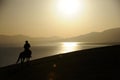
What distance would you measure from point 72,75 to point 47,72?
227cm

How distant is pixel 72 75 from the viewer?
15.9 m

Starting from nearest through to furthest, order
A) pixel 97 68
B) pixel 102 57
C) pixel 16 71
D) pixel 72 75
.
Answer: pixel 72 75
pixel 97 68
pixel 16 71
pixel 102 57

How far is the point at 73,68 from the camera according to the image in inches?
699

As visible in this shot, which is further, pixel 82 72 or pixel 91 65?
pixel 91 65

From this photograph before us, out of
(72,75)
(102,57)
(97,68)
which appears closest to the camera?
(72,75)

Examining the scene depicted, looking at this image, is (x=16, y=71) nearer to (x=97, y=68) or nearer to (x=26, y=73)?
(x=26, y=73)

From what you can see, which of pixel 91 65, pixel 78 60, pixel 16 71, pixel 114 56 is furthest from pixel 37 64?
pixel 114 56

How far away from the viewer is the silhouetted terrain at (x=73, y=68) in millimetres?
15562

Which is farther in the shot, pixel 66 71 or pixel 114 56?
pixel 114 56

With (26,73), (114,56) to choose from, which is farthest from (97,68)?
(26,73)

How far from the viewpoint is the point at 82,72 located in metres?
16.4

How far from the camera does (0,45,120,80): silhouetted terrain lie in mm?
15562

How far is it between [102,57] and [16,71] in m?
7.16

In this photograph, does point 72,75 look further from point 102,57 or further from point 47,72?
point 102,57
